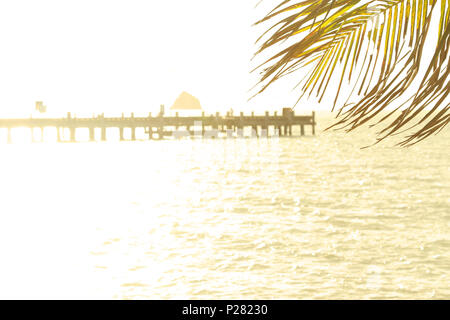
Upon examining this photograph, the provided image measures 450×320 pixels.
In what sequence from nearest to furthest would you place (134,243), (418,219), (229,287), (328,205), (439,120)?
(439,120) → (229,287) → (134,243) → (418,219) → (328,205)

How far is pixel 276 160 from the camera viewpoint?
2680 inches

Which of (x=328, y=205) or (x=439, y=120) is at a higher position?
(x=439, y=120)

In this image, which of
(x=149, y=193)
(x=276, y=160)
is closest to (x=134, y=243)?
(x=149, y=193)

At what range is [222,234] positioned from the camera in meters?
25.9

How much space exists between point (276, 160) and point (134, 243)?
146 ft

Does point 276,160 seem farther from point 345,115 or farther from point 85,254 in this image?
point 345,115

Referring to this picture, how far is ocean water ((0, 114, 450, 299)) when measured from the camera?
18.3 m

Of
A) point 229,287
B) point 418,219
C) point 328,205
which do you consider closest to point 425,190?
point 328,205

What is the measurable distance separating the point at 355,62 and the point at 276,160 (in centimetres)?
6640

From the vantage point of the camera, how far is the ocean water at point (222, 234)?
18266 millimetres

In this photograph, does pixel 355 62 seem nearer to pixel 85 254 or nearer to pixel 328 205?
pixel 85 254

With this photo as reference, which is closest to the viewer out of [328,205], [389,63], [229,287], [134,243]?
[389,63]

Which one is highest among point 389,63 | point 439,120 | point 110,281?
point 389,63

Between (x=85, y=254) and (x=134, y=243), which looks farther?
(x=134, y=243)
